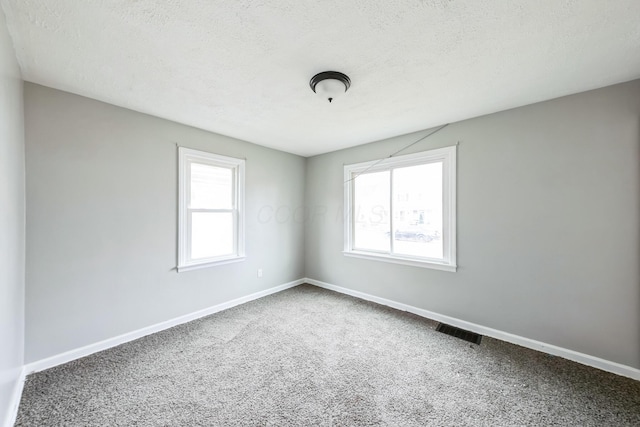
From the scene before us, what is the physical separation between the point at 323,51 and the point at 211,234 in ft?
8.53

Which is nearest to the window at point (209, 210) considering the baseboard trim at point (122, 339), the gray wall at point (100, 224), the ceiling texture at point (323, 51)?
the gray wall at point (100, 224)

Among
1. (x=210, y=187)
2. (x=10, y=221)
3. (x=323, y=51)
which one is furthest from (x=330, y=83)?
(x=10, y=221)

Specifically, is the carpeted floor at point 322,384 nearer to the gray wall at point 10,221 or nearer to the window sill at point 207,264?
the gray wall at point 10,221

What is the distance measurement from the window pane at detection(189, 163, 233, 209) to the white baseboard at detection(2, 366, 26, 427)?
6.25ft

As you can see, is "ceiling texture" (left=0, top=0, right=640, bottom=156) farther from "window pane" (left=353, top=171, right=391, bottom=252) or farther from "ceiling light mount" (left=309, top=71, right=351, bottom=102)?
"window pane" (left=353, top=171, right=391, bottom=252)

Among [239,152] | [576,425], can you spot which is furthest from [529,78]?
[239,152]

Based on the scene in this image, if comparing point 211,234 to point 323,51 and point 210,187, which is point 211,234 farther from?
point 323,51

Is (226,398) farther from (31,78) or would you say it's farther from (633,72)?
(633,72)

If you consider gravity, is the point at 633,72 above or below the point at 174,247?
above

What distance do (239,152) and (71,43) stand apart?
1999 mm

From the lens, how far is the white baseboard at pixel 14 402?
4.81 ft

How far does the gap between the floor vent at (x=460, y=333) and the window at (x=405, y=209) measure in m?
0.68

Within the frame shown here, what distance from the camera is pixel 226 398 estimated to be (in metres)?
1.74

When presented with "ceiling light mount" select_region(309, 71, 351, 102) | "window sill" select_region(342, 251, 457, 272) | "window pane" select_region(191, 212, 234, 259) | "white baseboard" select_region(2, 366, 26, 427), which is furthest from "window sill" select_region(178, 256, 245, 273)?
"ceiling light mount" select_region(309, 71, 351, 102)
